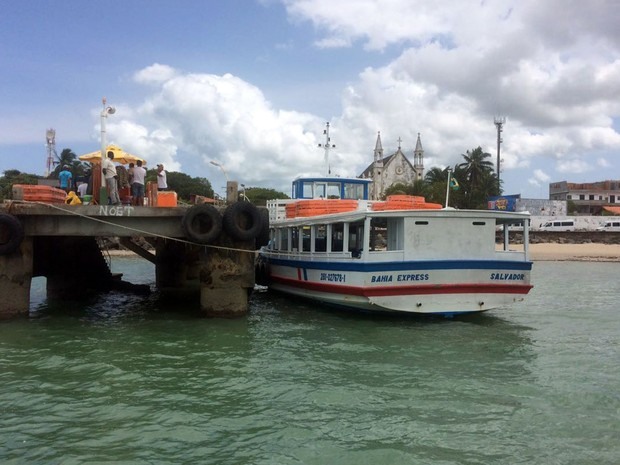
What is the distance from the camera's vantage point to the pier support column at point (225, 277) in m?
13.1

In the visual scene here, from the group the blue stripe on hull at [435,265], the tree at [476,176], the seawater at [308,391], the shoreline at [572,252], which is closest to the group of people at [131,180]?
the seawater at [308,391]

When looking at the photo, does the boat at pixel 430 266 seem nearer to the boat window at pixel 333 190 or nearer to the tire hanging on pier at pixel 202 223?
the tire hanging on pier at pixel 202 223

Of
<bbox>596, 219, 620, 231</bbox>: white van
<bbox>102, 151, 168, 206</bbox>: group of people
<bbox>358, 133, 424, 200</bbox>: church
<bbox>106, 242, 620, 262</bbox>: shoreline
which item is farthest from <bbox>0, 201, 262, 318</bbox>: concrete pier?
<bbox>358, 133, 424, 200</bbox>: church

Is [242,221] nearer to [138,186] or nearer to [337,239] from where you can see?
[138,186]

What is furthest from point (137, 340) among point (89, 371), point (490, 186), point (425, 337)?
point (490, 186)

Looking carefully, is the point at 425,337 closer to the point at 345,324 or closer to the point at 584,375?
the point at 345,324

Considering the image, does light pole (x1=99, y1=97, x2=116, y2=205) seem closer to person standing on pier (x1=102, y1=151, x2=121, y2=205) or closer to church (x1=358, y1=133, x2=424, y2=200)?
person standing on pier (x1=102, y1=151, x2=121, y2=205)

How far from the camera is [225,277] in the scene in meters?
13.2

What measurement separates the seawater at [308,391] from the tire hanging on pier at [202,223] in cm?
212

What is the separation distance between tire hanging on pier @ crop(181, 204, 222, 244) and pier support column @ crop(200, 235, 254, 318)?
39cm

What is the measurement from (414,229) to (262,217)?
3841mm

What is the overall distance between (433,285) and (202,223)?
581 cm

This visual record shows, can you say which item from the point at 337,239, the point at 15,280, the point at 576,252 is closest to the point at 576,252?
the point at 576,252

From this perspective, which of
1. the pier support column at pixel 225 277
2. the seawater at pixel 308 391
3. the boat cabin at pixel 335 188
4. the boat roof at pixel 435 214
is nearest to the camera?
the seawater at pixel 308 391
